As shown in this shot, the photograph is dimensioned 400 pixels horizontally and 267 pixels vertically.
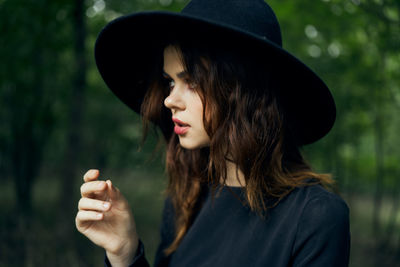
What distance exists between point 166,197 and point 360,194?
591 inches

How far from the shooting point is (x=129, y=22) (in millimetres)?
1454

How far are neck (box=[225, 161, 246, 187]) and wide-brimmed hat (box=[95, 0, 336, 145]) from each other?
331 mm

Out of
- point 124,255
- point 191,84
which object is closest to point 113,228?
point 124,255

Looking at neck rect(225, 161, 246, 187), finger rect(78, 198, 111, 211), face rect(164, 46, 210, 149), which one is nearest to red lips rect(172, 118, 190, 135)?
face rect(164, 46, 210, 149)

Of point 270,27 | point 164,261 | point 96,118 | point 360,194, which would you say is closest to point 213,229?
point 164,261

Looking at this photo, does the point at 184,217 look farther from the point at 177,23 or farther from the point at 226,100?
the point at 177,23

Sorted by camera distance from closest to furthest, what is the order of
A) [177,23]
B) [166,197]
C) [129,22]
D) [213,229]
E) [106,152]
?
1. [177,23]
2. [129,22]
3. [213,229]
4. [166,197]
5. [106,152]

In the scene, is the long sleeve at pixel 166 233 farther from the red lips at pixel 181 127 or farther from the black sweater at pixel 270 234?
the red lips at pixel 181 127

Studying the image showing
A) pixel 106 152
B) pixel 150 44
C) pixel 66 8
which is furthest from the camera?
pixel 106 152

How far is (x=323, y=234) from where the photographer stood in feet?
3.99

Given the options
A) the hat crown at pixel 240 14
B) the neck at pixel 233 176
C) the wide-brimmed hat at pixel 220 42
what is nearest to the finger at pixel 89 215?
the neck at pixel 233 176

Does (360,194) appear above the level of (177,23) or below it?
below

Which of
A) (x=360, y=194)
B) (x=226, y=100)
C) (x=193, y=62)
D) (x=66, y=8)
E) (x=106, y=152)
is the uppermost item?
(x=66, y=8)

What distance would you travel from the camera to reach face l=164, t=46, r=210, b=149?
4.66ft
